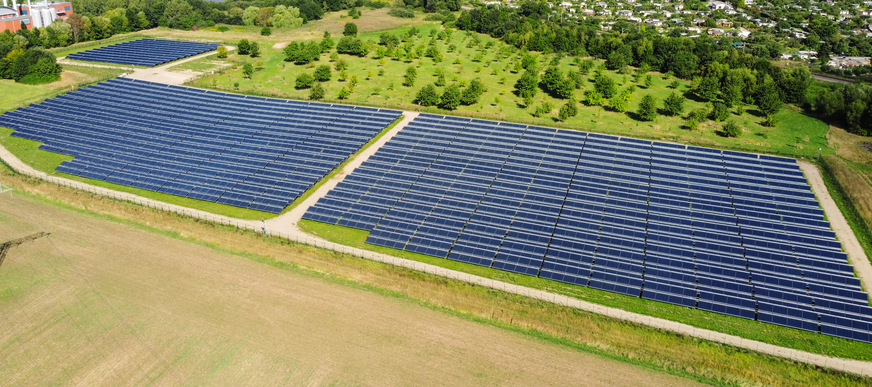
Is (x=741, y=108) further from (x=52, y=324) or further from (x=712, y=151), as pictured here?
(x=52, y=324)

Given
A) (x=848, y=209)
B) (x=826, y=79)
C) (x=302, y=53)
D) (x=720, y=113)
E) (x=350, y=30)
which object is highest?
(x=350, y=30)

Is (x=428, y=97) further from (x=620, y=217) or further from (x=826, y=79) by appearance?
(x=826, y=79)

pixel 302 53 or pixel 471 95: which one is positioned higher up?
pixel 302 53

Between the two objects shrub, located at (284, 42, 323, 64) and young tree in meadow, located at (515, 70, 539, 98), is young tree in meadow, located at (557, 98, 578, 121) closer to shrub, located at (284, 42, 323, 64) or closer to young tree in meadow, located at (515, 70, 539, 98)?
young tree in meadow, located at (515, 70, 539, 98)

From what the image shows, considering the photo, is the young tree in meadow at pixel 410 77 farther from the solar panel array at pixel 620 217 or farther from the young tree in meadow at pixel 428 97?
the solar panel array at pixel 620 217

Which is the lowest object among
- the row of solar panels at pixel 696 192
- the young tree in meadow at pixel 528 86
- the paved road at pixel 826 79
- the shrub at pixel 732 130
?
the row of solar panels at pixel 696 192

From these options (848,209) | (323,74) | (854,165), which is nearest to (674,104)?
(854,165)

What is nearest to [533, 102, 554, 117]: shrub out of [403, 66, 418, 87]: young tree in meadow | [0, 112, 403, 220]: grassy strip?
[0, 112, 403, 220]: grassy strip

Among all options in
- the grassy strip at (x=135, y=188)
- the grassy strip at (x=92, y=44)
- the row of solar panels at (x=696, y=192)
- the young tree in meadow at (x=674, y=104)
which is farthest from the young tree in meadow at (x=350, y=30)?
the row of solar panels at (x=696, y=192)
